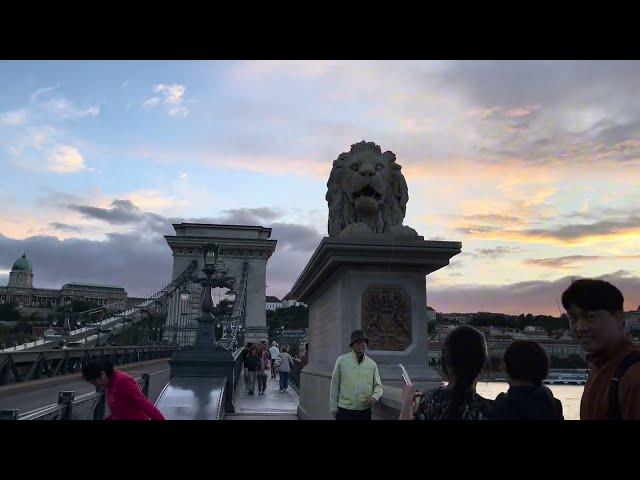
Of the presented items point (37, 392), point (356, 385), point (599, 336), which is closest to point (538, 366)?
point (599, 336)

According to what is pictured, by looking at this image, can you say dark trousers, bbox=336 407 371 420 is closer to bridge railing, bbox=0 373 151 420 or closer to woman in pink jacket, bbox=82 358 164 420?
woman in pink jacket, bbox=82 358 164 420

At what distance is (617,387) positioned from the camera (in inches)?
73.7

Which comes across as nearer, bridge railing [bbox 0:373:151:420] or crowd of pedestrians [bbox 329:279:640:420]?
crowd of pedestrians [bbox 329:279:640:420]

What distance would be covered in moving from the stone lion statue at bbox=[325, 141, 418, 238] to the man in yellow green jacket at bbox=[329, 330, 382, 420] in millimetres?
2306

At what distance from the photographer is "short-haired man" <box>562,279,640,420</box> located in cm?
196

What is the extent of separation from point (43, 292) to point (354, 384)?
134556 mm

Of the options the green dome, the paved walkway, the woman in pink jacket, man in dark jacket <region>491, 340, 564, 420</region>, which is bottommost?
the paved walkway

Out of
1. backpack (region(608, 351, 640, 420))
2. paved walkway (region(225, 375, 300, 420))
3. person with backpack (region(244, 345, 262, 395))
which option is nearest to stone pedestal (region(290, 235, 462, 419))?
backpack (region(608, 351, 640, 420))

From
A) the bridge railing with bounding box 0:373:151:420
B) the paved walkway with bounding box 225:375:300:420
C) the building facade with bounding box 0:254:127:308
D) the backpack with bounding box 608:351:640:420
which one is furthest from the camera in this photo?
the building facade with bounding box 0:254:127:308

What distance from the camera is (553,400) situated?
211cm

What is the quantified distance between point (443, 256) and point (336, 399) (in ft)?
7.04
